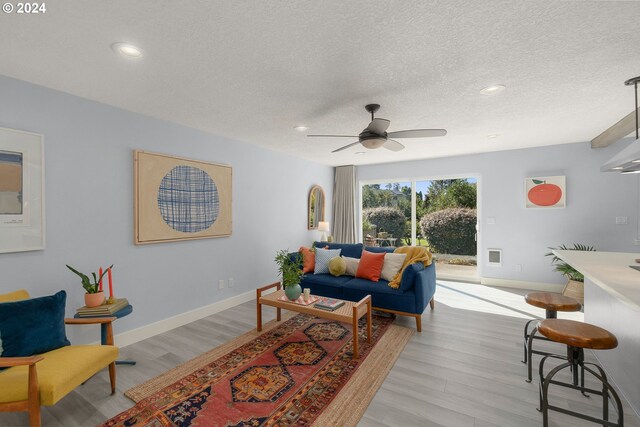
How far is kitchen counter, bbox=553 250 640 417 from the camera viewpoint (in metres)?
1.72

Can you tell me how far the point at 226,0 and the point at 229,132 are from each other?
252cm

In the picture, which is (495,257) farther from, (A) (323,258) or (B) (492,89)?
(B) (492,89)

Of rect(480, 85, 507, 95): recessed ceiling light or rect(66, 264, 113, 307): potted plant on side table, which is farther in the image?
rect(480, 85, 507, 95): recessed ceiling light

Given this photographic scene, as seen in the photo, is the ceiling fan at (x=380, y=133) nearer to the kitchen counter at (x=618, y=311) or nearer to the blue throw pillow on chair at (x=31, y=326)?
the kitchen counter at (x=618, y=311)

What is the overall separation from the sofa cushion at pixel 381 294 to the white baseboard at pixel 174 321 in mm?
1692

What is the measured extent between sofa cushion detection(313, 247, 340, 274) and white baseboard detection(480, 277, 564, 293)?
317 centimetres

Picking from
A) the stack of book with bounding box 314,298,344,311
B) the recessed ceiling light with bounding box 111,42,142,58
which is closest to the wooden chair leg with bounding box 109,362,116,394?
the stack of book with bounding box 314,298,344,311

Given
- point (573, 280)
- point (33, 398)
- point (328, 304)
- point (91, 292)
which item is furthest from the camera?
point (573, 280)

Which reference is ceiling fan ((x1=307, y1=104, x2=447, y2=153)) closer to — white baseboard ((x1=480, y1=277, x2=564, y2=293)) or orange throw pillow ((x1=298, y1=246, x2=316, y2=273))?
orange throw pillow ((x1=298, y1=246, x2=316, y2=273))

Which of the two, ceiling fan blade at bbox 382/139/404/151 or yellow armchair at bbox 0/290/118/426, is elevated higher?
ceiling fan blade at bbox 382/139/404/151

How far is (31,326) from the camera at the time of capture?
1898 mm

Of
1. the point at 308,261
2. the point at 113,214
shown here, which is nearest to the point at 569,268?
the point at 308,261

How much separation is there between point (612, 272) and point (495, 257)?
3447 millimetres

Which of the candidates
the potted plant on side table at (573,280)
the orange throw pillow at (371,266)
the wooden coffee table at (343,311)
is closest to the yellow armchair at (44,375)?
the wooden coffee table at (343,311)
